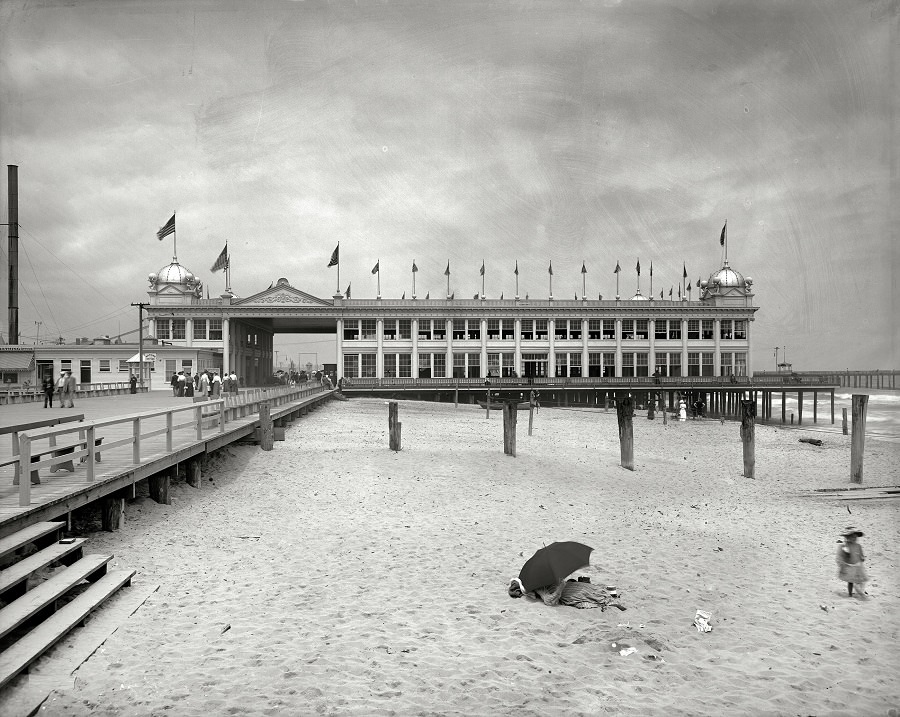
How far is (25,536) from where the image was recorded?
7812 millimetres

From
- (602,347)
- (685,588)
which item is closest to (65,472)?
(685,588)

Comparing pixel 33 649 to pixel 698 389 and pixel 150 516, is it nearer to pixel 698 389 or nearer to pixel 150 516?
pixel 150 516

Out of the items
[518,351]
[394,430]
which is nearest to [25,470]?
[394,430]

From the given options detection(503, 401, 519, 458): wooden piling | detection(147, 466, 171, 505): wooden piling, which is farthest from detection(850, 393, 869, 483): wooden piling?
detection(147, 466, 171, 505): wooden piling

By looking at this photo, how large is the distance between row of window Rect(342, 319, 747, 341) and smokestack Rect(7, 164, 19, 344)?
36.7 metres

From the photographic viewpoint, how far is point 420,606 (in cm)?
892

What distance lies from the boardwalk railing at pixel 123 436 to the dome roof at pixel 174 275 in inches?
1718

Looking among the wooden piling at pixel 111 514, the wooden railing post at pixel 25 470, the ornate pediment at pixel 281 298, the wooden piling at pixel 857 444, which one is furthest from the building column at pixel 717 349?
the wooden railing post at pixel 25 470

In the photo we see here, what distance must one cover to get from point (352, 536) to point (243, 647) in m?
4.76

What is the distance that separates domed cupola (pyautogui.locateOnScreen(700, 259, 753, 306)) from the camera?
73.8 metres

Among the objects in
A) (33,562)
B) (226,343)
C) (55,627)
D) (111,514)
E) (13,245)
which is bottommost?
(55,627)

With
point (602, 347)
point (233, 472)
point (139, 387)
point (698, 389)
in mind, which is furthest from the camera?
point (602, 347)

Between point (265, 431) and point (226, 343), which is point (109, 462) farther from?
point (226, 343)

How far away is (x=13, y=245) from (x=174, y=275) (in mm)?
51116
